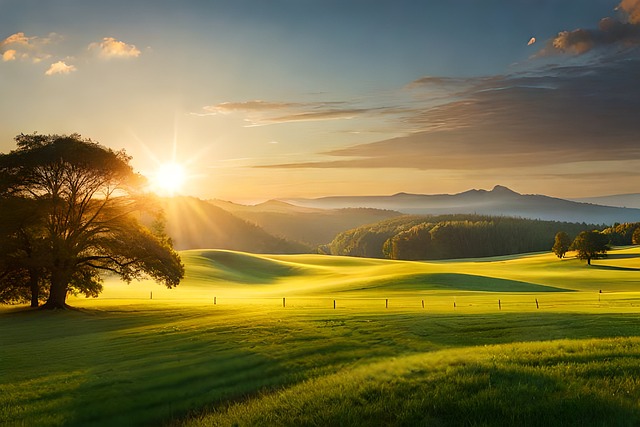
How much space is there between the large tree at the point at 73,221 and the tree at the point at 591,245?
3432 inches

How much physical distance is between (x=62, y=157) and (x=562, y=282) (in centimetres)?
7078

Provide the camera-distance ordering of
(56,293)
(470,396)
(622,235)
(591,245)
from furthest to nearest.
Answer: (622,235)
(591,245)
(56,293)
(470,396)

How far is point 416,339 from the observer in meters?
21.0

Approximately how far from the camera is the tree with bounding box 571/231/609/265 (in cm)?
10288

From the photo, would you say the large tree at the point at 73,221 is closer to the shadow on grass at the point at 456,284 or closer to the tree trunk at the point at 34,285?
the tree trunk at the point at 34,285

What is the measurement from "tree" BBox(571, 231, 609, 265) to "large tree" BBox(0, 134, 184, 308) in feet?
286

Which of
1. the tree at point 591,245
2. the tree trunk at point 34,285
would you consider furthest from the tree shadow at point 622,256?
the tree trunk at point 34,285

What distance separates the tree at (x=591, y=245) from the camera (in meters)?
103

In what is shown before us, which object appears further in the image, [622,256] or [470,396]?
[622,256]

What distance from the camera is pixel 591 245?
102625 millimetres

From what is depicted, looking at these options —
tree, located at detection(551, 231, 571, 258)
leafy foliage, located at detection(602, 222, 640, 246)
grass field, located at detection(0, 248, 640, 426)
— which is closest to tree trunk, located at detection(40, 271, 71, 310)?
grass field, located at detection(0, 248, 640, 426)

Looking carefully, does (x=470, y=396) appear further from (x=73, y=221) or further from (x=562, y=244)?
(x=562, y=244)

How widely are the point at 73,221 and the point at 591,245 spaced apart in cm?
9472

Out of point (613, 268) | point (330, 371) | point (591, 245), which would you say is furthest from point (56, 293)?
point (591, 245)
